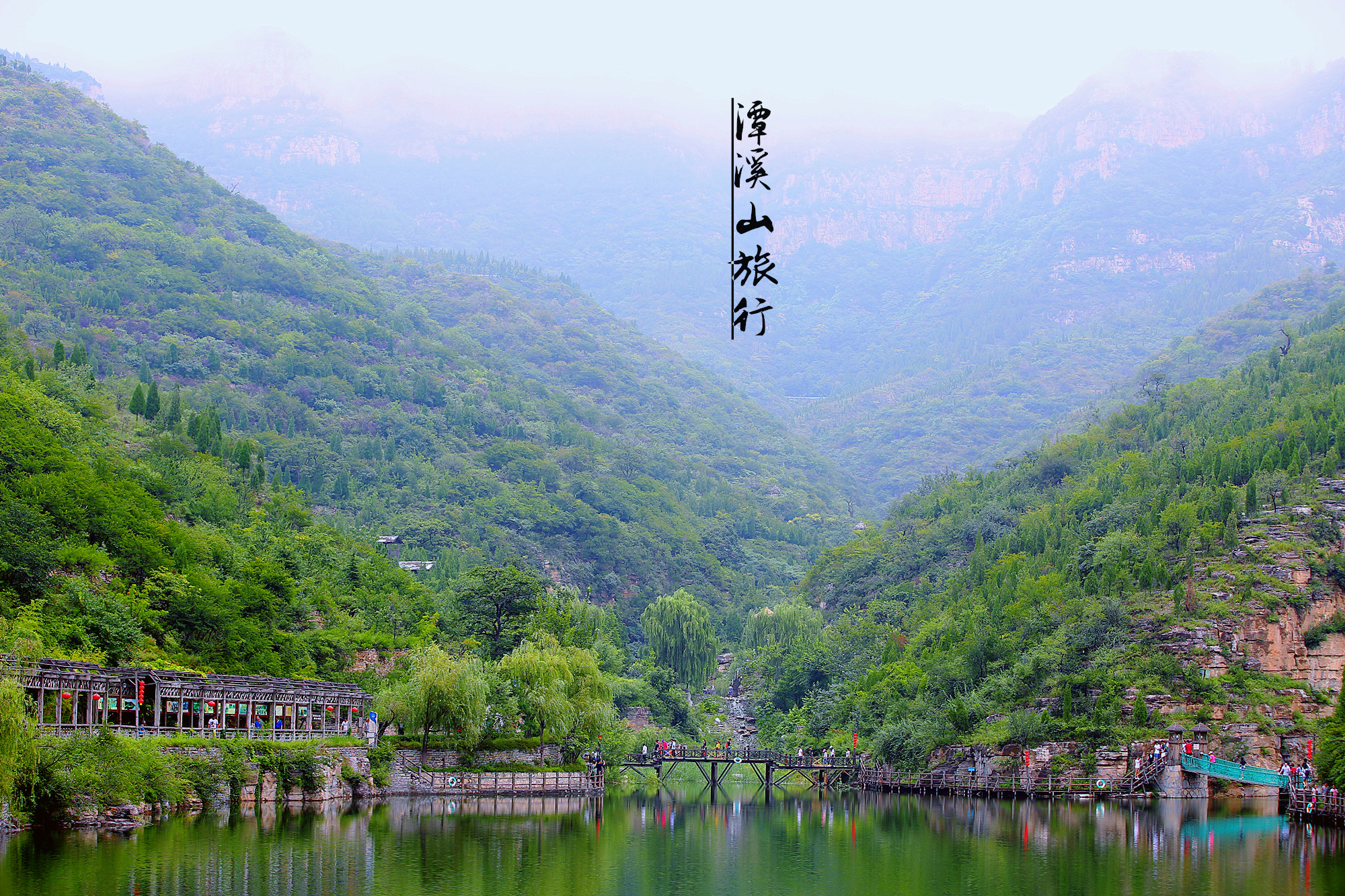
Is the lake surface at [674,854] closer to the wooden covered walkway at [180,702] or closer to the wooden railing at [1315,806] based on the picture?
the wooden railing at [1315,806]

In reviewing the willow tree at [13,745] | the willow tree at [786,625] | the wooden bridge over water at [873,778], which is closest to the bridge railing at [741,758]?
the wooden bridge over water at [873,778]

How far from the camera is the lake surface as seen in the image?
36500 millimetres

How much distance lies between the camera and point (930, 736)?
84438mm

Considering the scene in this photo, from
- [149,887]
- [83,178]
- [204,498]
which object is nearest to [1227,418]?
[204,498]

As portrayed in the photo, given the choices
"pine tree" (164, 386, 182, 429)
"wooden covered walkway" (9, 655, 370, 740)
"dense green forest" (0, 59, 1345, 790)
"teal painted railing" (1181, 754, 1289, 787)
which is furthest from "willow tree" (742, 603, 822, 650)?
"wooden covered walkway" (9, 655, 370, 740)

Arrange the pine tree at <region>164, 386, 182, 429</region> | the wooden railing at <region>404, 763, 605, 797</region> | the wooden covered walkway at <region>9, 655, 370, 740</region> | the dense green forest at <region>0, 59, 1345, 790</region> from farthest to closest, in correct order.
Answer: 1. the pine tree at <region>164, 386, 182, 429</region>
2. the dense green forest at <region>0, 59, 1345, 790</region>
3. the wooden railing at <region>404, 763, 605, 797</region>
4. the wooden covered walkway at <region>9, 655, 370, 740</region>

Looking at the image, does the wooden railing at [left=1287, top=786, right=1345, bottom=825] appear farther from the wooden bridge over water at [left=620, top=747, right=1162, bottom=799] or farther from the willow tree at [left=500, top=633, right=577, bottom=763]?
the willow tree at [left=500, top=633, right=577, bottom=763]

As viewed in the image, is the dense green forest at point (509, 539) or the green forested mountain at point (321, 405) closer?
the dense green forest at point (509, 539)

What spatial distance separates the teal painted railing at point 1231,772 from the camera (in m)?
68.6

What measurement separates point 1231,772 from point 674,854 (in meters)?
35.5

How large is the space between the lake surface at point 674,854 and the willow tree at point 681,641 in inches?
2310

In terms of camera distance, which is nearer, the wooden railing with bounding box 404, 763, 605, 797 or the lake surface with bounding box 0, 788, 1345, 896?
the lake surface with bounding box 0, 788, 1345, 896

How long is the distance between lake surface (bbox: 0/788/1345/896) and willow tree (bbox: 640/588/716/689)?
5868 cm

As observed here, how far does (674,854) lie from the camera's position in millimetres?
47531
